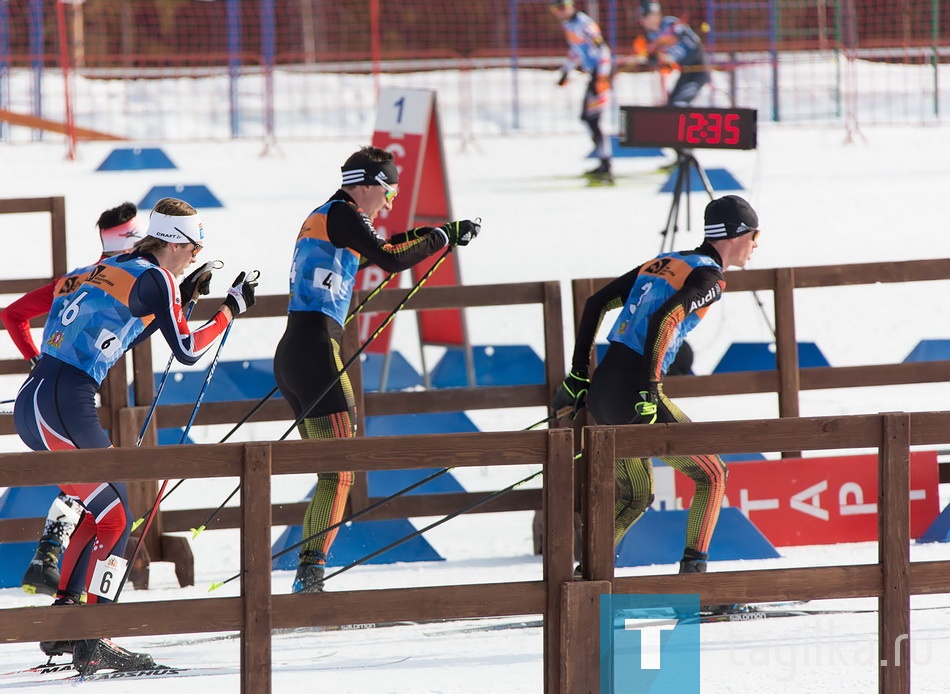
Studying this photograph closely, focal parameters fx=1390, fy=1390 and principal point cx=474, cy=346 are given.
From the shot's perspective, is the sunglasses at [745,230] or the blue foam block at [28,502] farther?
the blue foam block at [28,502]

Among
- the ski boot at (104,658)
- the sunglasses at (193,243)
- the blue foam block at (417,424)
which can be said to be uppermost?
the sunglasses at (193,243)

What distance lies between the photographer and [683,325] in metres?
5.71

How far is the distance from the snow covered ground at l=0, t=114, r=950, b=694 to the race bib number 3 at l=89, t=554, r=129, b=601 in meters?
0.33

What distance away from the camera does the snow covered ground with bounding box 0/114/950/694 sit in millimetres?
5320

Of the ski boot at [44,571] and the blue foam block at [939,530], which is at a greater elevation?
the ski boot at [44,571]

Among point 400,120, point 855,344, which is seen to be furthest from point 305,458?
point 855,344

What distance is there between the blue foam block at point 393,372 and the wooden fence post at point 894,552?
505 cm

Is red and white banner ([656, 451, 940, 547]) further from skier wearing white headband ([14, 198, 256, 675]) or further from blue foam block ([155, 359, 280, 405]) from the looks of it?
skier wearing white headband ([14, 198, 256, 675])

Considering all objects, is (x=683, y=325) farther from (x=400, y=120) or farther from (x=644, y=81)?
(x=644, y=81)

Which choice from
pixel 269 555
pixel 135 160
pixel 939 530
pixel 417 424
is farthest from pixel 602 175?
pixel 269 555

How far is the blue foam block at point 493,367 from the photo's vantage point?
29.7 feet

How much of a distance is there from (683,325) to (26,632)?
284cm

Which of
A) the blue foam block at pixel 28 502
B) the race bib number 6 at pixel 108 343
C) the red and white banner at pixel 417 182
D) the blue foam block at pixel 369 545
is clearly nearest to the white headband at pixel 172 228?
the race bib number 6 at pixel 108 343

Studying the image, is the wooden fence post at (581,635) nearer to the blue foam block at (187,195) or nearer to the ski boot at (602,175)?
the blue foam block at (187,195)
